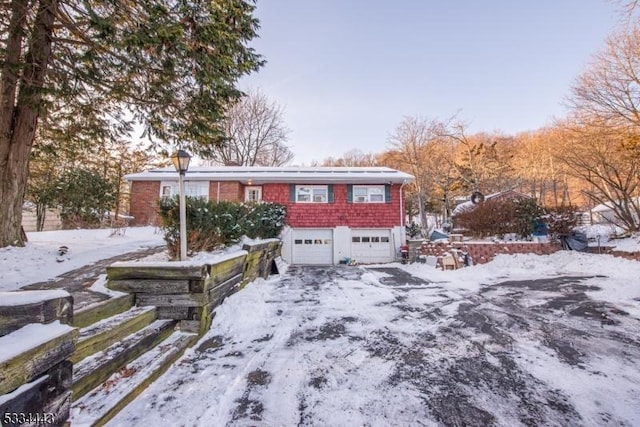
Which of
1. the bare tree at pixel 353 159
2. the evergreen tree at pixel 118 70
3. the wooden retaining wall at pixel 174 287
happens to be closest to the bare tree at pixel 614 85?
the evergreen tree at pixel 118 70

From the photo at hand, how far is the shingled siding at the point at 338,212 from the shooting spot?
12680 mm

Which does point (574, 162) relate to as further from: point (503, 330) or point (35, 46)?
point (35, 46)

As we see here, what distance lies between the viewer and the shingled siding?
12680 mm

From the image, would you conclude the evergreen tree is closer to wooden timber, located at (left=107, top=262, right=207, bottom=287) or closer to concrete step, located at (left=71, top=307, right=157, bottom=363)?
wooden timber, located at (left=107, top=262, right=207, bottom=287)

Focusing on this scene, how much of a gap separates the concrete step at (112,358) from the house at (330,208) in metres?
9.60

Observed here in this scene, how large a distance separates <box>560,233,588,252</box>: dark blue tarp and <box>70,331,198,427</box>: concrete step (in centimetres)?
1242

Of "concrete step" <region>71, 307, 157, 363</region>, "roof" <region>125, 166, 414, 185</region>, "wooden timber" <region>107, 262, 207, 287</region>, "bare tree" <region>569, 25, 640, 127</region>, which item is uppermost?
"bare tree" <region>569, 25, 640, 127</region>

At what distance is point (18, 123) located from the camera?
5750 mm

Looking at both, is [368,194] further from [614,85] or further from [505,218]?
[614,85]

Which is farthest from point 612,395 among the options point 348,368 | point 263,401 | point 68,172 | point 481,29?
point 68,172

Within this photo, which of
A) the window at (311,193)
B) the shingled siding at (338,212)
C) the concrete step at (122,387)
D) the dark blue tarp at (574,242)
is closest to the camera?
the concrete step at (122,387)

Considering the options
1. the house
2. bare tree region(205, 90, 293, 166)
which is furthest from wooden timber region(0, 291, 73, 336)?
bare tree region(205, 90, 293, 166)

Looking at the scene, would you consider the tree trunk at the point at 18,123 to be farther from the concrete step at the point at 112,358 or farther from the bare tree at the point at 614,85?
the bare tree at the point at 614,85

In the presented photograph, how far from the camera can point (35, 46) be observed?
16.9ft
